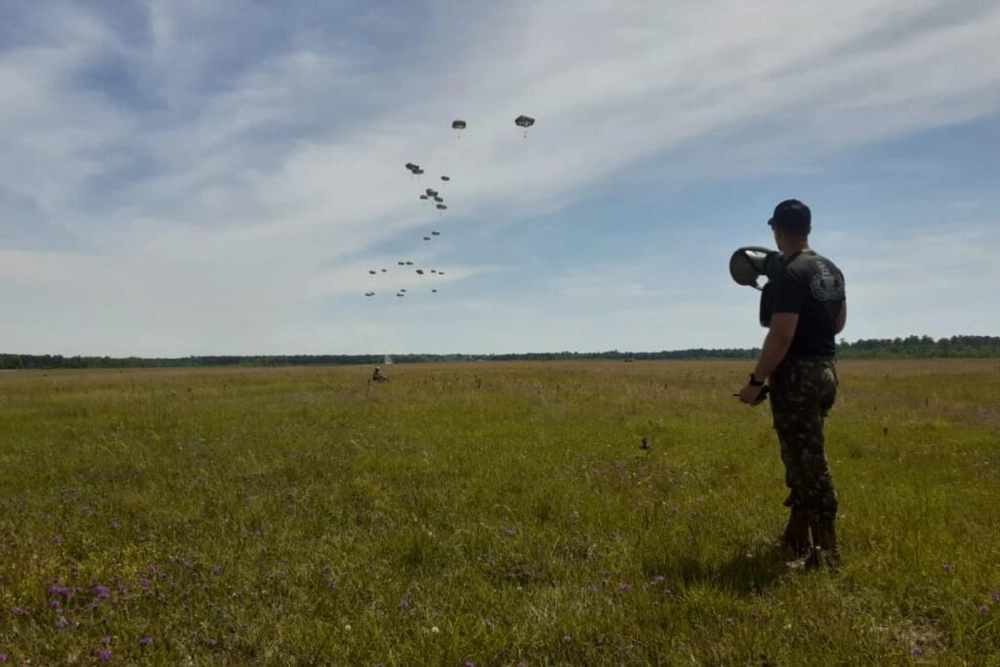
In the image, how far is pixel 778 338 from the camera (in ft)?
15.0

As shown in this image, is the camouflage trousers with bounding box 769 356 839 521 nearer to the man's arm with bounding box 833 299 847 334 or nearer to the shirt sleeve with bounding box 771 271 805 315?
the man's arm with bounding box 833 299 847 334

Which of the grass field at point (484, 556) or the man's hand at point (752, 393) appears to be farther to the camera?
the man's hand at point (752, 393)

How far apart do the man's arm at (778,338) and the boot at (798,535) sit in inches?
52.4

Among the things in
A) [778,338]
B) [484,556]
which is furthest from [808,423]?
[484,556]

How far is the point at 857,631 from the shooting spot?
3.57m

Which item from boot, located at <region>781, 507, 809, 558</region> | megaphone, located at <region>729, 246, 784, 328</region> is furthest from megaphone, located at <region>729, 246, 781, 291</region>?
boot, located at <region>781, 507, 809, 558</region>

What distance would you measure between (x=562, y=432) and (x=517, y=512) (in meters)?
5.58

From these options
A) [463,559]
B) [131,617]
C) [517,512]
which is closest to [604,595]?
[463,559]

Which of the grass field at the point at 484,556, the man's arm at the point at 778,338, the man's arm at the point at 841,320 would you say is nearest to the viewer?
the grass field at the point at 484,556

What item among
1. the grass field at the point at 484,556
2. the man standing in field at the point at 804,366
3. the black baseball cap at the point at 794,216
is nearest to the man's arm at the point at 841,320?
the man standing in field at the point at 804,366

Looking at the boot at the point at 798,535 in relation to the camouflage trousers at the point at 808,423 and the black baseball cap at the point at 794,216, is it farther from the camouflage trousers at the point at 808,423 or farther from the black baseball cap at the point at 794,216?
the black baseball cap at the point at 794,216

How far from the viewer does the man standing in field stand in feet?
15.1

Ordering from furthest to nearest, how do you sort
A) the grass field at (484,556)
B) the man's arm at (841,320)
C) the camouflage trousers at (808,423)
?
the man's arm at (841,320)
the camouflage trousers at (808,423)
the grass field at (484,556)

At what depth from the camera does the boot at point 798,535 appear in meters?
4.86
